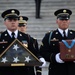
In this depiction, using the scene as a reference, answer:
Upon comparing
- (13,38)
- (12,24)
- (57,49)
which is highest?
(12,24)

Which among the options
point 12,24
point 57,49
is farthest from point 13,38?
point 57,49

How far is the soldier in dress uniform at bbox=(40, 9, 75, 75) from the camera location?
6.24 meters

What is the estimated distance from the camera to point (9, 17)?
6223 millimetres

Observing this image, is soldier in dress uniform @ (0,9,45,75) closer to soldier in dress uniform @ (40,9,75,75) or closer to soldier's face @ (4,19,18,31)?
soldier's face @ (4,19,18,31)

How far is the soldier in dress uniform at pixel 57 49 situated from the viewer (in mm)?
6244

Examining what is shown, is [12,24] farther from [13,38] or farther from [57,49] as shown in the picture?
[57,49]

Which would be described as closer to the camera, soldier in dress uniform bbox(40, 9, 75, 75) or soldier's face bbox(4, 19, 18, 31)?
soldier's face bbox(4, 19, 18, 31)

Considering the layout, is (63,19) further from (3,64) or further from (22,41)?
(3,64)

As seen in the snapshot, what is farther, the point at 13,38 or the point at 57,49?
the point at 57,49

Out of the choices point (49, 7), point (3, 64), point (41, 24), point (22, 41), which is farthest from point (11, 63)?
point (49, 7)

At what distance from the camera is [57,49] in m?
6.35

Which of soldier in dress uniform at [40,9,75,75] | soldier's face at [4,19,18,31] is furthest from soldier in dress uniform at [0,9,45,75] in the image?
soldier in dress uniform at [40,9,75,75]

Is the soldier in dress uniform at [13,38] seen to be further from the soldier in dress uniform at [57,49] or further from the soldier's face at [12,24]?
the soldier in dress uniform at [57,49]

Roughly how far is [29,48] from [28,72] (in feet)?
1.26
